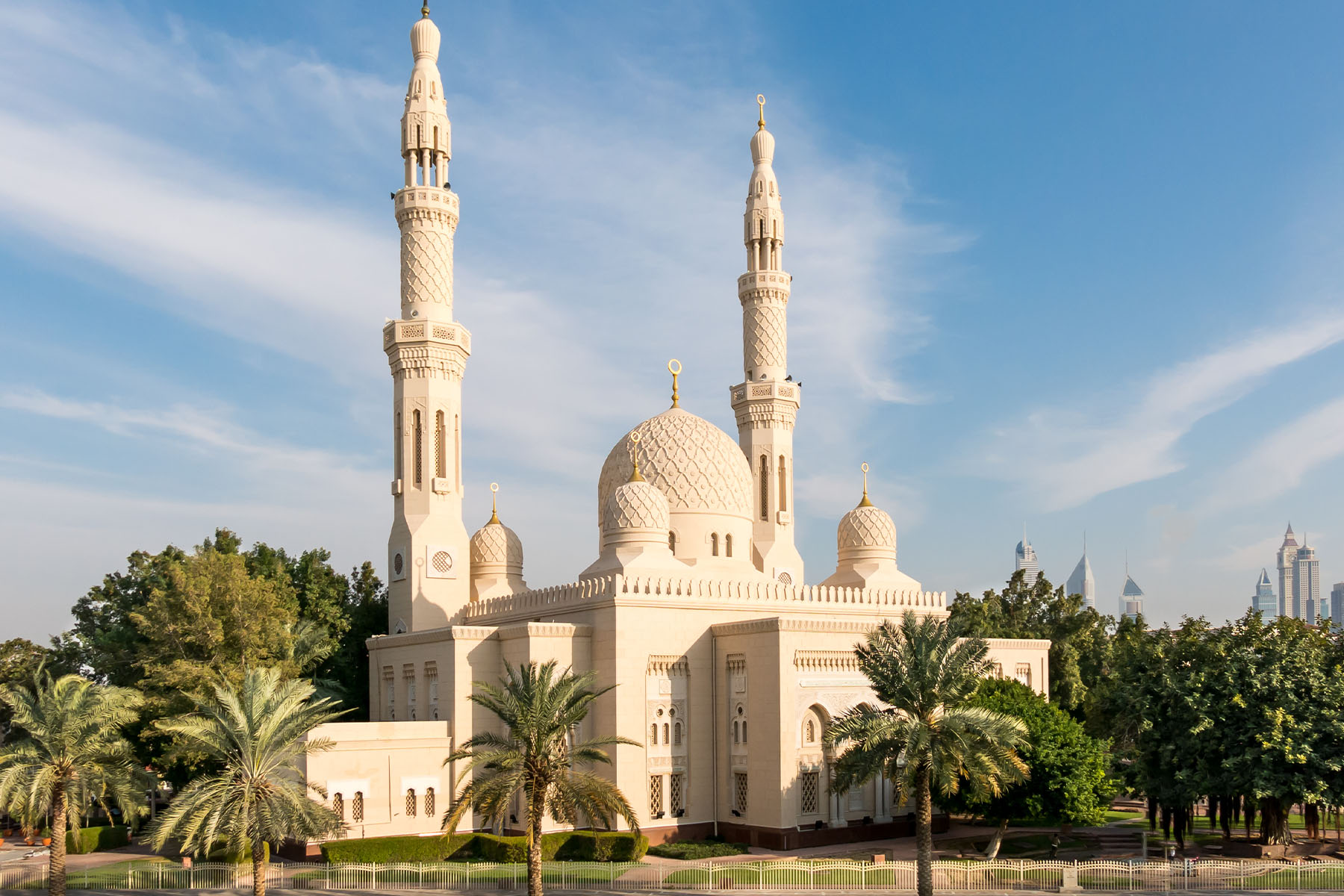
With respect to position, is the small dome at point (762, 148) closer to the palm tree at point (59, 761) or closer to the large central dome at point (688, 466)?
the large central dome at point (688, 466)

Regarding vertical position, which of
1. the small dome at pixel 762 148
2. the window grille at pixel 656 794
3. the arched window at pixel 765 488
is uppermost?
the small dome at pixel 762 148

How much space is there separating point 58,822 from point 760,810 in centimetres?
1595

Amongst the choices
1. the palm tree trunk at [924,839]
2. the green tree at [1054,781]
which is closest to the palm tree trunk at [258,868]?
the palm tree trunk at [924,839]

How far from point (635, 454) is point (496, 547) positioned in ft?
21.1

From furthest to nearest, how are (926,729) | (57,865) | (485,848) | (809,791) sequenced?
1. (809,791)
2. (485,848)
3. (57,865)
4. (926,729)

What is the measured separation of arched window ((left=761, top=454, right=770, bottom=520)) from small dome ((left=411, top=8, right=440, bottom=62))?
1784cm

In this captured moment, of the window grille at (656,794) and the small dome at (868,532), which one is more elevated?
the small dome at (868,532)

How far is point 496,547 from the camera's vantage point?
41.0 meters

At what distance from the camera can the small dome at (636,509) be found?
1387 inches

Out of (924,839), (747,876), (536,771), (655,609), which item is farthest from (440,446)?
(924,839)

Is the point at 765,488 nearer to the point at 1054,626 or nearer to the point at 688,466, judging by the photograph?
the point at 688,466

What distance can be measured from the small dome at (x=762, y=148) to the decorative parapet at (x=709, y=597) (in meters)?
18.1

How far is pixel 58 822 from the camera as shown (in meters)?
24.8

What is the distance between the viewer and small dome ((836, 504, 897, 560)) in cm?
3928
